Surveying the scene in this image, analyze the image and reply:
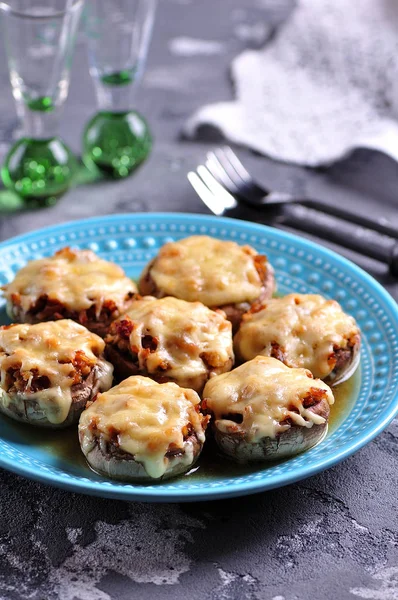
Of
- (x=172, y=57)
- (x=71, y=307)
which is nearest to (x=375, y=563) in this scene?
(x=71, y=307)

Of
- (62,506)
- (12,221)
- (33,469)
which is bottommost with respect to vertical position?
(12,221)

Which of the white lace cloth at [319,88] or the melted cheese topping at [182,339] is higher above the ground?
the melted cheese topping at [182,339]

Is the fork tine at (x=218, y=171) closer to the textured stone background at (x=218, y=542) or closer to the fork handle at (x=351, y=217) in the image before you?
the fork handle at (x=351, y=217)

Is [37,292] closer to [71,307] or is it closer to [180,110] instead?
[71,307]

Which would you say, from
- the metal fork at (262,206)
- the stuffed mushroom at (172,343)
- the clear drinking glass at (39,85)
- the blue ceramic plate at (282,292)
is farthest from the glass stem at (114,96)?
the stuffed mushroom at (172,343)

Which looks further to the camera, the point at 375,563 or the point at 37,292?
the point at 37,292

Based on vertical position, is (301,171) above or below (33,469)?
below

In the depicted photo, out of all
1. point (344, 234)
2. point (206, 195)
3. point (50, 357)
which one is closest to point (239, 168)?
point (206, 195)
